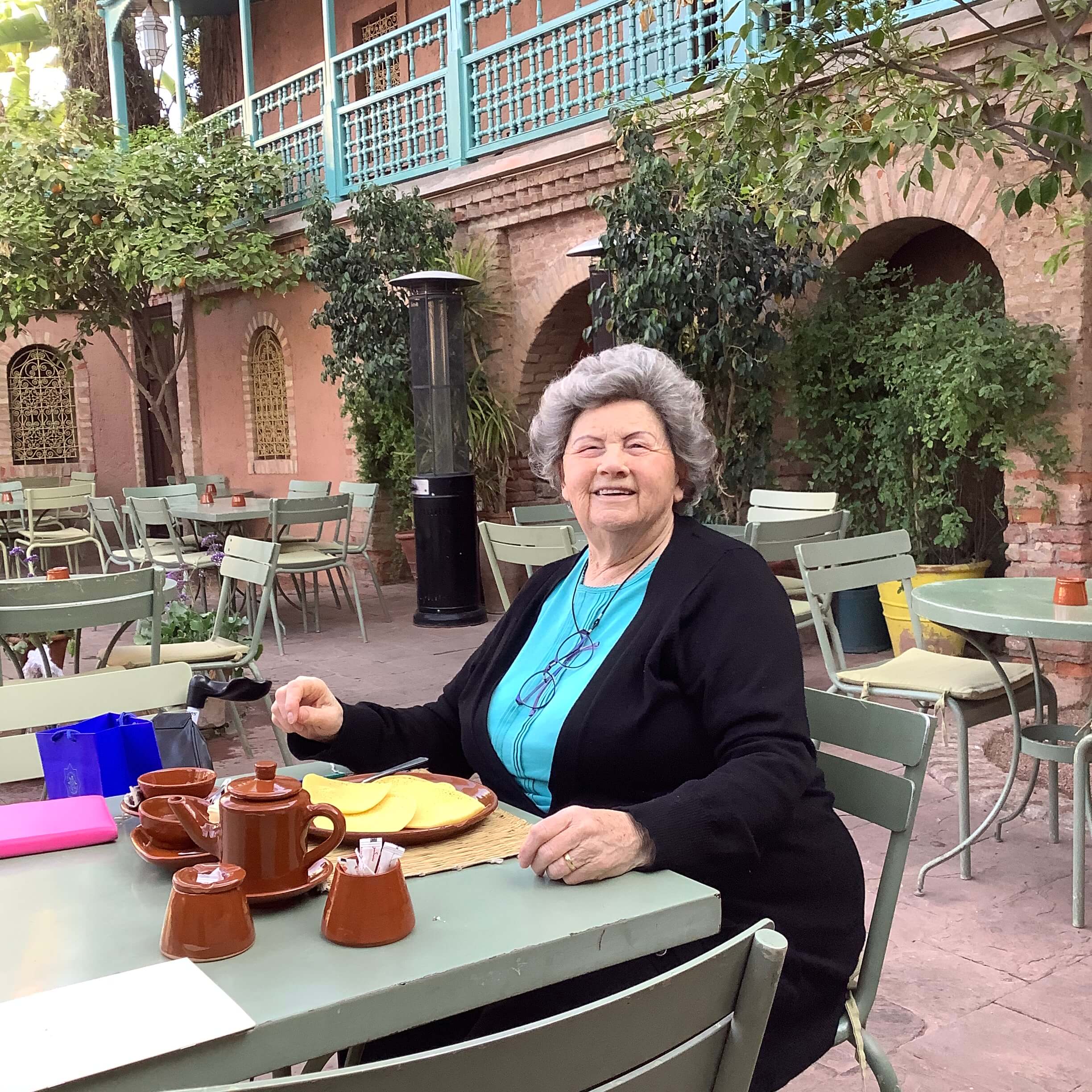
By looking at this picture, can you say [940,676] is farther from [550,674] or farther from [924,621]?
[924,621]

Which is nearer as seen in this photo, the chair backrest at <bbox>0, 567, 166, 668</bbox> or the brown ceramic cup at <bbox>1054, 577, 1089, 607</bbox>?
the brown ceramic cup at <bbox>1054, 577, 1089, 607</bbox>

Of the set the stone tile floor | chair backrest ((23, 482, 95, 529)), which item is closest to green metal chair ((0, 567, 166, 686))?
the stone tile floor

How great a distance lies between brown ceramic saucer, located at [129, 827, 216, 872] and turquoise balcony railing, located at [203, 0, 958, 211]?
4.86m

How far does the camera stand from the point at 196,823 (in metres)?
1.43

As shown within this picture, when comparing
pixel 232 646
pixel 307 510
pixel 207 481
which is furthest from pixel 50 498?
pixel 232 646

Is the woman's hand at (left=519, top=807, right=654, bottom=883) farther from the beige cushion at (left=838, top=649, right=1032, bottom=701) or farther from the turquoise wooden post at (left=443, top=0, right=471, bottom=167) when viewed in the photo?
the turquoise wooden post at (left=443, top=0, right=471, bottom=167)

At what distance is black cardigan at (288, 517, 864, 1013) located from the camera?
1.61m

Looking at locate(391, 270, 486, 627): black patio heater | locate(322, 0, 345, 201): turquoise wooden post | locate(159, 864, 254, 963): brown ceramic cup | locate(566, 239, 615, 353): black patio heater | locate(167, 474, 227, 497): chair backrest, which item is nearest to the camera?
locate(159, 864, 254, 963): brown ceramic cup

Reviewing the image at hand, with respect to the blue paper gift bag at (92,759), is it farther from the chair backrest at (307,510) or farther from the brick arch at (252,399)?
the brick arch at (252,399)

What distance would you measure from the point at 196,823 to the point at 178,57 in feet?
39.1

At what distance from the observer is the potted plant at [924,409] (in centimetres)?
538

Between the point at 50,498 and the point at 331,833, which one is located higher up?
Answer: the point at 50,498

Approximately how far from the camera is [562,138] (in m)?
8.02

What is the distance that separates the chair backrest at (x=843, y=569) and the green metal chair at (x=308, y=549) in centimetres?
340
